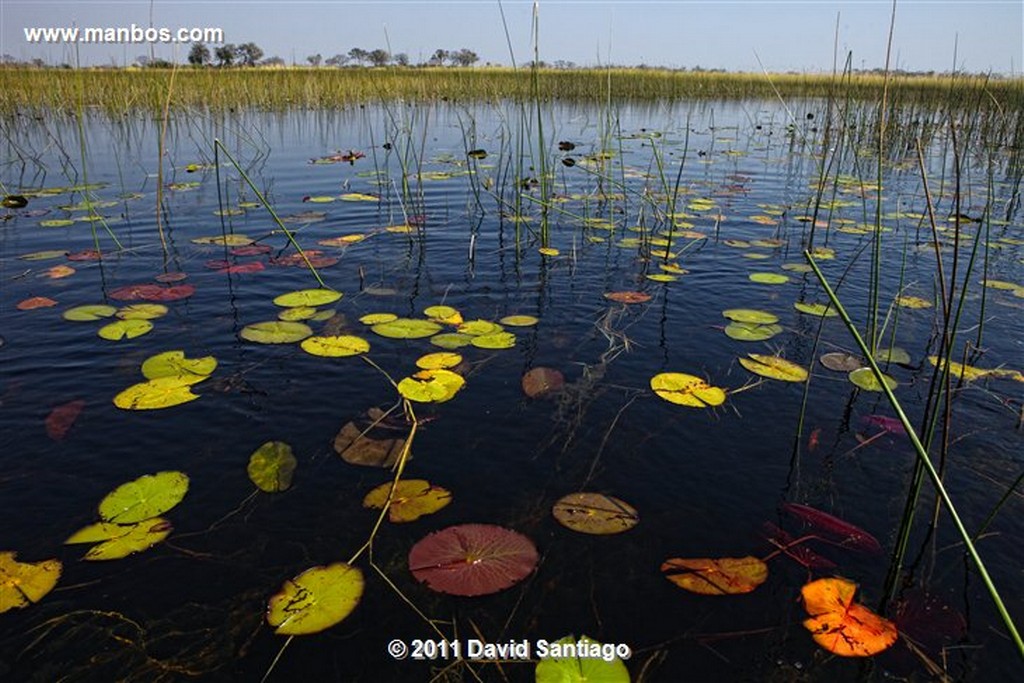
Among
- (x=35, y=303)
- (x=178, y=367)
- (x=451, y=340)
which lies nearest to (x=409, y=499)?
(x=451, y=340)

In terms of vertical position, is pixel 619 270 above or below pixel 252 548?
above

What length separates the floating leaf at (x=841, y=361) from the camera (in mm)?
2984

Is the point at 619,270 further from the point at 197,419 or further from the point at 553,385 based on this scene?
the point at 197,419

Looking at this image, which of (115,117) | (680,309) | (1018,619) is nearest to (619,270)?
(680,309)

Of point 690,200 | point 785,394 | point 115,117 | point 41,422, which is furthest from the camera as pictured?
point 115,117

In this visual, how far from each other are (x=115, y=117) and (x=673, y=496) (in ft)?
42.7

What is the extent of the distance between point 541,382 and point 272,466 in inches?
48.6

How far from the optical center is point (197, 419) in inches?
98.8

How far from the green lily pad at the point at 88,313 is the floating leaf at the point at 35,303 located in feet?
0.68

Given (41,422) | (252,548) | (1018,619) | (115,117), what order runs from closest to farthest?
(1018,619) < (252,548) < (41,422) < (115,117)

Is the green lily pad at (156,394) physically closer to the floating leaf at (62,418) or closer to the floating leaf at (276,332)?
the floating leaf at (62,418)

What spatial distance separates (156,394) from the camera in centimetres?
264

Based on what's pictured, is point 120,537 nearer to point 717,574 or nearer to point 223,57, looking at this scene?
point 717,574

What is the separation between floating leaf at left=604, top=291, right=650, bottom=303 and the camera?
12.6 feet
